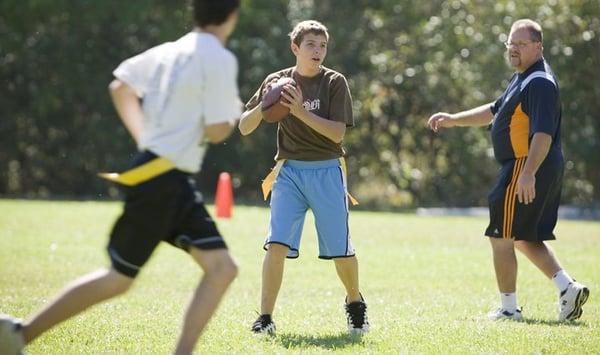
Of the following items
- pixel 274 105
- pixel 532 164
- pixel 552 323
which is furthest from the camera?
pixel 552 323

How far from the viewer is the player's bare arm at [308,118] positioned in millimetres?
6242

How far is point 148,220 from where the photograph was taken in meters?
4.72

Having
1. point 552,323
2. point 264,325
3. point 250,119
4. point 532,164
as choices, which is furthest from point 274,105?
point 552,323

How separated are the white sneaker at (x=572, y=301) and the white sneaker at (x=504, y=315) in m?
0.29

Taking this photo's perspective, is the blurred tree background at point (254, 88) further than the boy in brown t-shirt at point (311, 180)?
Yes

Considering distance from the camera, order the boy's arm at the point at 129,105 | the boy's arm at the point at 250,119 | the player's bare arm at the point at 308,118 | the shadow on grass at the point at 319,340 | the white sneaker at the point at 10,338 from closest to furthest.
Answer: the white sneaker at the point at 10,338
the boy's arm at the point at 129,105
the shadow on grass at the point at 319,340
the player's bare arm at the point at 308,118
the boy's arm at the point at 250,119

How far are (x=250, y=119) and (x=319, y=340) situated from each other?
147 centimetres

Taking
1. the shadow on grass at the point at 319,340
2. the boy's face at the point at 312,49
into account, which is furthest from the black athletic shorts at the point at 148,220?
the boy's face at the point at 312,49

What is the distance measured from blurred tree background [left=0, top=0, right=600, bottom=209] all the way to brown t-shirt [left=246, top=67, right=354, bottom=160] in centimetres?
1611

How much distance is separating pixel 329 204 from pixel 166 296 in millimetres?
2579

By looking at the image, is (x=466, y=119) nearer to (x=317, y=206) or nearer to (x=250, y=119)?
(x=317, y=206)

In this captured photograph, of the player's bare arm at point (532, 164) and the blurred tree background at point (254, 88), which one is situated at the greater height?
the player's bare arm at point (532, 164)

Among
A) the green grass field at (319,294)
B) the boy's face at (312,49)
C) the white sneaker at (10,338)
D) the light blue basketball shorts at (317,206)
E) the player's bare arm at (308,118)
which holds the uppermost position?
the boy's face at (312,49)

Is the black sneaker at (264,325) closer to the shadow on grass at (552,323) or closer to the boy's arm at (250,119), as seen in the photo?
the boy's arm at (250,119)
